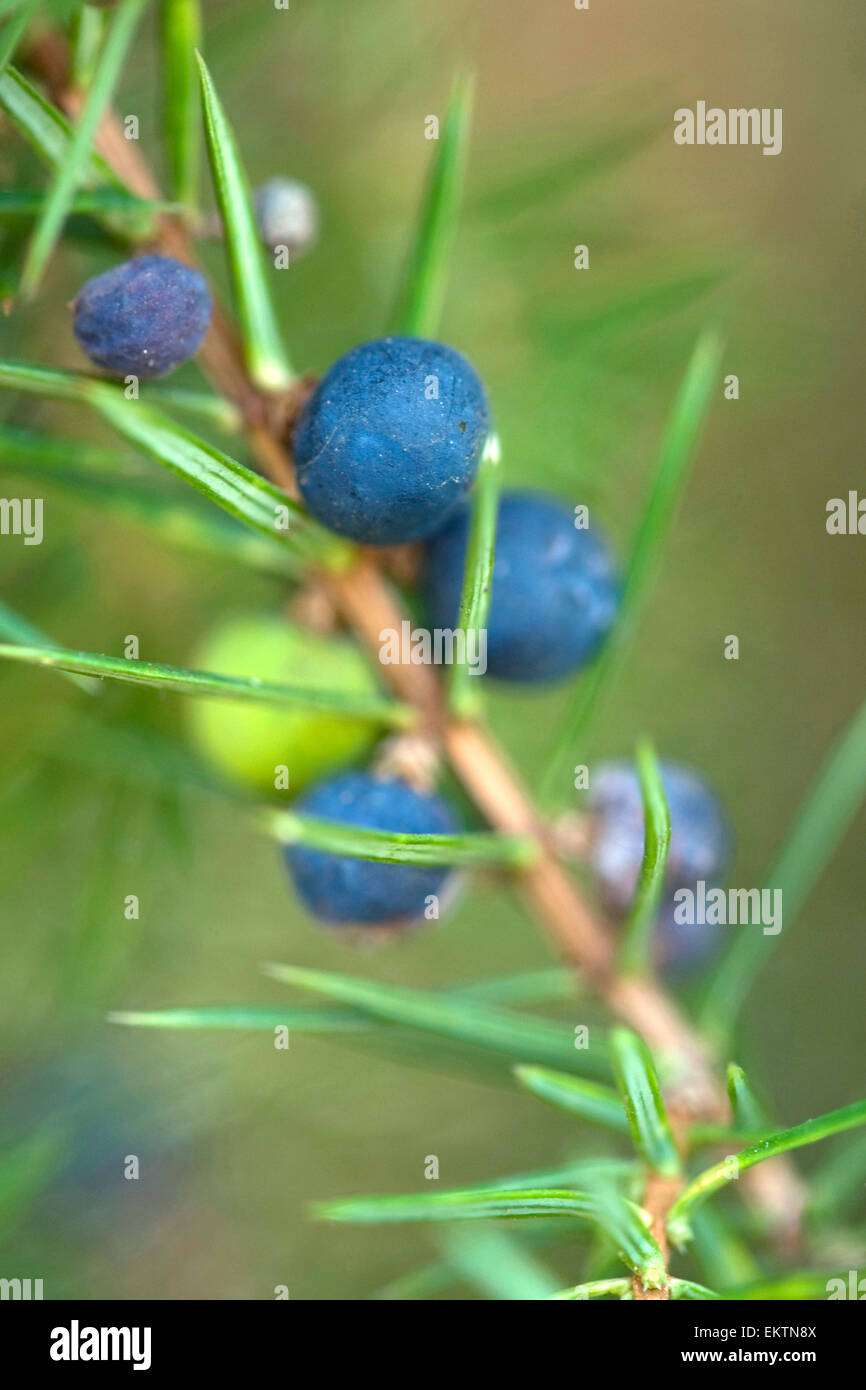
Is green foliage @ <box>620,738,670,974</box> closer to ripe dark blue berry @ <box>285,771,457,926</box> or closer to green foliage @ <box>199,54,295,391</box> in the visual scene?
ripe dark blue berry @ <box>285,771,457,926</box>

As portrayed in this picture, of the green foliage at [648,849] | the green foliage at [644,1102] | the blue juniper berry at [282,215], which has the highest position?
the blue juniper berry at [282,215]

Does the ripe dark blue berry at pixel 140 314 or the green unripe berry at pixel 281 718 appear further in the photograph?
the green unripe berry at pixel 281 718

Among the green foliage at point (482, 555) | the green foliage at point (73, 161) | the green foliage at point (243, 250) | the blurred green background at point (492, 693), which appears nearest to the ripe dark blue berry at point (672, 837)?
the blurred green background at point (492, 693)

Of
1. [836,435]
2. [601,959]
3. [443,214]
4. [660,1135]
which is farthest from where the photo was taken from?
[836,435]

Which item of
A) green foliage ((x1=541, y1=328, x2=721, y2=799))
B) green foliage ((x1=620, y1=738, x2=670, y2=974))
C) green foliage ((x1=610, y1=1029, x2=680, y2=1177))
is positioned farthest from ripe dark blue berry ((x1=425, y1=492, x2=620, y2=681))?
green foliage ((x1=610, y1=1029, x2=680, y2=1177))

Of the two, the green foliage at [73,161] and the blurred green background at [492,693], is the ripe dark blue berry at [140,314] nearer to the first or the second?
the green foliage at [73,161]

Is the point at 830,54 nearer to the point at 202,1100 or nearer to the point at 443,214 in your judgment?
the point at 443,214
